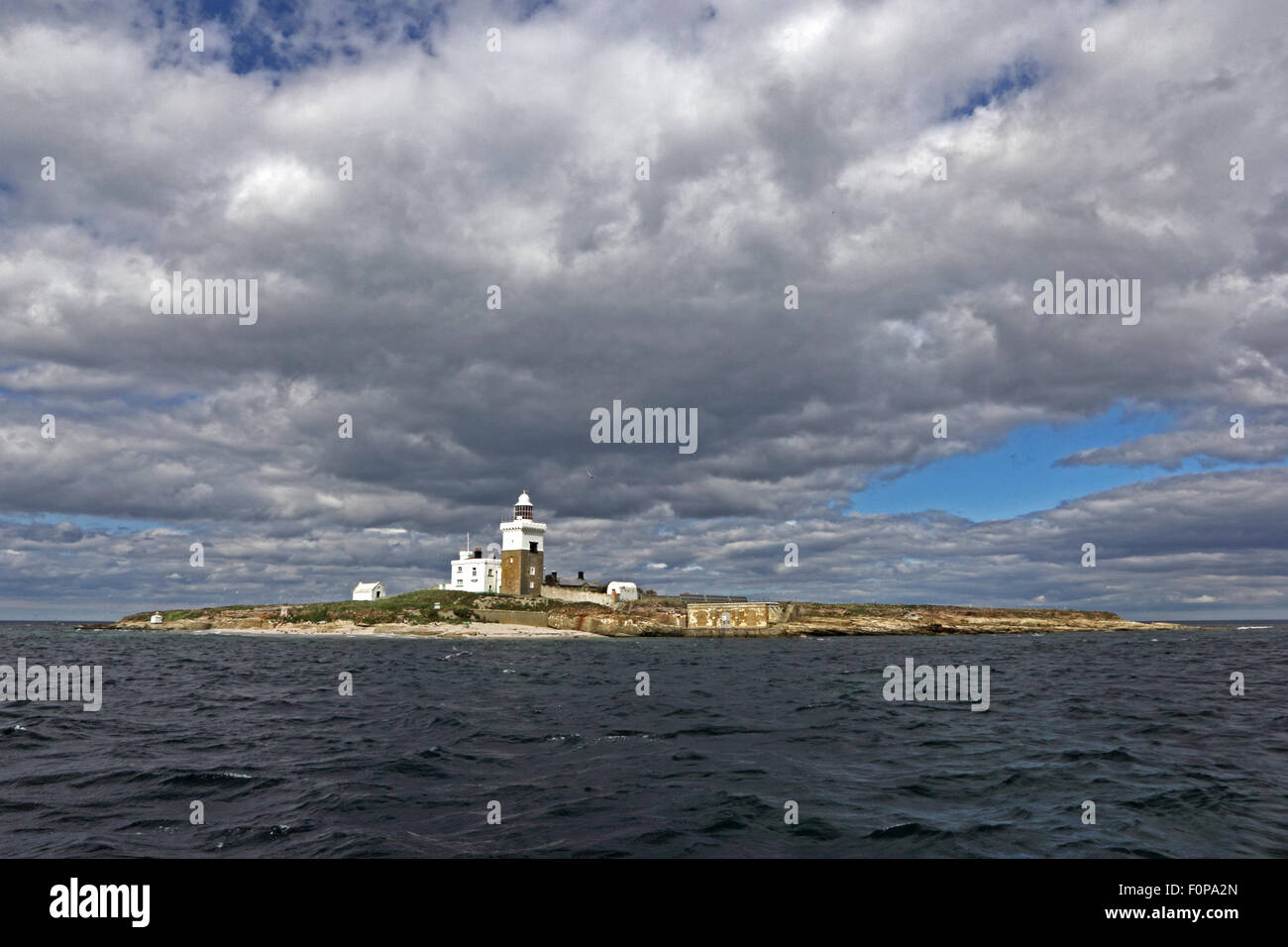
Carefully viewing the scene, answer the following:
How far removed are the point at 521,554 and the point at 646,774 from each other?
112m

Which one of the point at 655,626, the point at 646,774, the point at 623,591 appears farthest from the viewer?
the point at 623,591

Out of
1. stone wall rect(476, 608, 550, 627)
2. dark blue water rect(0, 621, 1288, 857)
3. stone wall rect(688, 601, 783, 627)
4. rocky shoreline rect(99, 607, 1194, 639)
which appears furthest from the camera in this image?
stone wall rect(688, 601, 783, 627)

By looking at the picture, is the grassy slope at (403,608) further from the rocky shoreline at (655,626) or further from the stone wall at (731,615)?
the stone wall at (731,615)

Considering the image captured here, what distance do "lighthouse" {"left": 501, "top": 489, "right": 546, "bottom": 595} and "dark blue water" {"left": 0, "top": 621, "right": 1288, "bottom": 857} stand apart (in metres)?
92.5

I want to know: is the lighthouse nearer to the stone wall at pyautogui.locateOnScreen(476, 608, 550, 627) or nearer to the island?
the island

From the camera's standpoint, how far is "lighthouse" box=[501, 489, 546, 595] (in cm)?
12644

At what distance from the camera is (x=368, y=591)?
15162 cm

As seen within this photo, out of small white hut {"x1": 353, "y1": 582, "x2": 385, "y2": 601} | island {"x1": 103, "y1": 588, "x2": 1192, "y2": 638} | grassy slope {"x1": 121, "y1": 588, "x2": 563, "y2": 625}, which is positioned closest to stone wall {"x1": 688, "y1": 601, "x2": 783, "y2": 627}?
island {"x1": 103, "y1": 588, "x2": 1192, "y2": 638}

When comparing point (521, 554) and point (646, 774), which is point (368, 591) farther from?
point (646, 774)

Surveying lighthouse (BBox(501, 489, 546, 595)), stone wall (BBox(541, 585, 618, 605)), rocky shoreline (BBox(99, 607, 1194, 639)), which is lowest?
rocky shoreline (BBox(99, 607, 1194, 639))

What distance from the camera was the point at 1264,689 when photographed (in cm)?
3366

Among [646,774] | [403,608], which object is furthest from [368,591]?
[646,774]

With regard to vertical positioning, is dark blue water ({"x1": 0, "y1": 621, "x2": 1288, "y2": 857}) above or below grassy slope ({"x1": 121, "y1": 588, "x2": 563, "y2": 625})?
above
